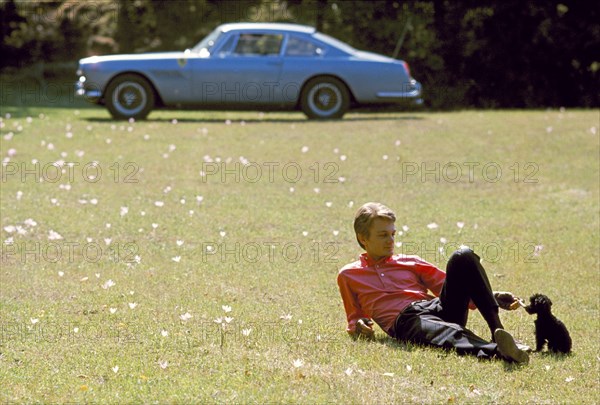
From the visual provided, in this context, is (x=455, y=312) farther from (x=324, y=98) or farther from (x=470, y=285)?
(x=324, y=98)

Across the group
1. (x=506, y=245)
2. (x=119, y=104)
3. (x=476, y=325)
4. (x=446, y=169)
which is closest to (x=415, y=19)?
(x=119, y=104)

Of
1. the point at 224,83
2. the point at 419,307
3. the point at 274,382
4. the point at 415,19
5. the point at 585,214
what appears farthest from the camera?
the point at 415,19

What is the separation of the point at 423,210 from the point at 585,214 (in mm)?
1581

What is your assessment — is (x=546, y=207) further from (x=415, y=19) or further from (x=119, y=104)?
(x=415, y=19)

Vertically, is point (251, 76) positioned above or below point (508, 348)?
above

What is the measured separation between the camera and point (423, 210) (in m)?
10.6

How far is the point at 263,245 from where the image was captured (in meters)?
9.12

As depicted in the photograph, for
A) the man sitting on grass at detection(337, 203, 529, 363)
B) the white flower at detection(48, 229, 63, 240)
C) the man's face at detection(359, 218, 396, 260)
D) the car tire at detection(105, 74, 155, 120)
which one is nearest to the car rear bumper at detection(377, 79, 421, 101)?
the car tire at detection(105, 74, 155, 120)

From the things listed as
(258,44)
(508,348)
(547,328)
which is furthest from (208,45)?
(508,348)

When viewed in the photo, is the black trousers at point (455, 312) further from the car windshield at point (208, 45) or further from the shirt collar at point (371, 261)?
the car windshield at point (208, 45)

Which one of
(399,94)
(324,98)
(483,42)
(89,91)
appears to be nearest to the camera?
(89,91)

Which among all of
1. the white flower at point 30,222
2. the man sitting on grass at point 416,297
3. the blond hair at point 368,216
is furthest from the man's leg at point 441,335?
the white flower at point 30,222

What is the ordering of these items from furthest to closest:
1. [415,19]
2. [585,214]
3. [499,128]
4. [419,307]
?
[415,19] → [499,128] → [585,214] → [419,307]

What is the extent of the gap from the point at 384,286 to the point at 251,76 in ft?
38.8
